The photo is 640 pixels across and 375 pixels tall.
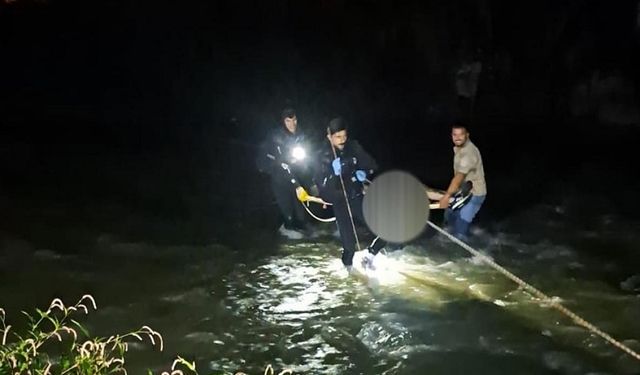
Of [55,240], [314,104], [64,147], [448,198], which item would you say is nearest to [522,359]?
[448,198]

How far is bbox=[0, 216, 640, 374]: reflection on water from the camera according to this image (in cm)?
689

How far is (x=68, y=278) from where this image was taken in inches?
358

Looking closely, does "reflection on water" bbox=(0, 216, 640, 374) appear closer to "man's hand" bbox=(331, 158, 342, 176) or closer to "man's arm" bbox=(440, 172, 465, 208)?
"man's arm" bbox=(440, 172, 465, 208)

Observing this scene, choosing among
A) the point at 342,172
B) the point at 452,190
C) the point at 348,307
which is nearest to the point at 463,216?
the point at 452,190

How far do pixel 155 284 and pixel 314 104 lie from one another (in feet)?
58.5

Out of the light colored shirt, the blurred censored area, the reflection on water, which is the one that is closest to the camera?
the reflection on water

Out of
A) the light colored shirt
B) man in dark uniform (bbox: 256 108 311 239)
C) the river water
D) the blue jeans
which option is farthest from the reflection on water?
the light colored shirt

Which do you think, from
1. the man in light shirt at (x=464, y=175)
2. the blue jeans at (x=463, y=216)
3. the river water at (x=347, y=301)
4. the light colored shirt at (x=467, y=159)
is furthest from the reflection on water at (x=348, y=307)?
the light colored shirt at (x=467, y=159)

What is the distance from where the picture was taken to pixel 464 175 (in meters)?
8.78

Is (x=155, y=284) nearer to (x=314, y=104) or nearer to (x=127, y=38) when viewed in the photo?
(x=314, y=104)

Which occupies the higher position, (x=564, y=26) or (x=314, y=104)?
(x=564, y=26)

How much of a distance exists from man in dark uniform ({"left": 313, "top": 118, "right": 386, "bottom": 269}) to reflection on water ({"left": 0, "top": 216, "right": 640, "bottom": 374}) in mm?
874

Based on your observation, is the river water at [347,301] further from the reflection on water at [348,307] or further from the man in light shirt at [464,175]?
the man in light shirt at [464,175]

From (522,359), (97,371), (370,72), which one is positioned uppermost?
(370,72)
